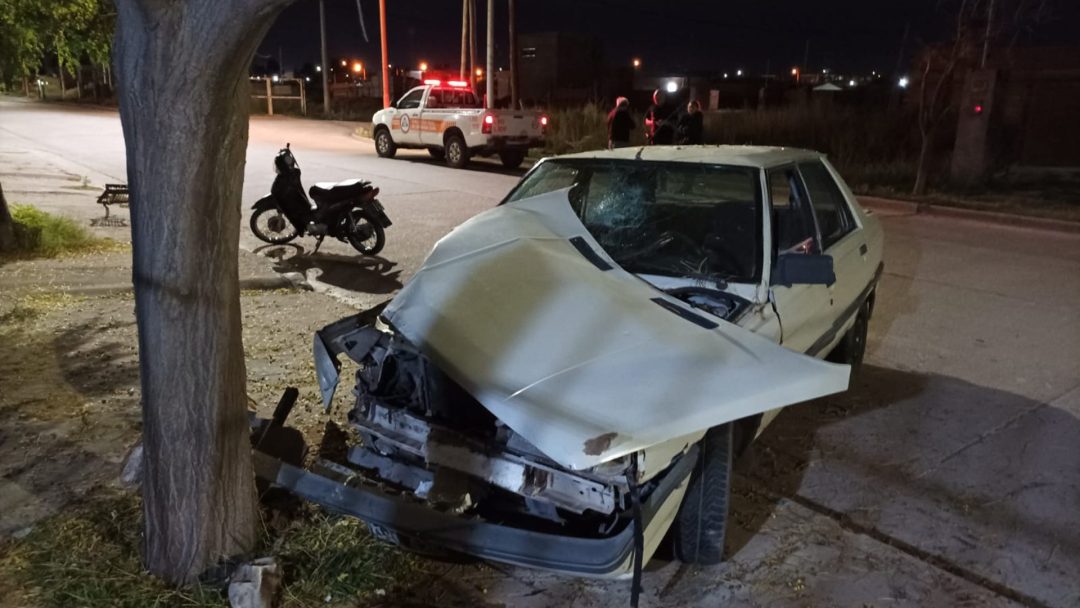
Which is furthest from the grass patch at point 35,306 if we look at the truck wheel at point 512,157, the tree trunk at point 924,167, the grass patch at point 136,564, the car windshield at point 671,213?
the tree trunk at point 924,167

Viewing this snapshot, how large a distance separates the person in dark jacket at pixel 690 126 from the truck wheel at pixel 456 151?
22.8 ft

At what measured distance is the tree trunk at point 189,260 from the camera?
2.55m

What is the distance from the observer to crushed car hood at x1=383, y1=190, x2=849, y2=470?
8.77 ft

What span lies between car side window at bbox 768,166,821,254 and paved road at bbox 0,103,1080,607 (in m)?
1.10

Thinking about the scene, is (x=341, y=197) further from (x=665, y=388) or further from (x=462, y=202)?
(x=665, y=388)

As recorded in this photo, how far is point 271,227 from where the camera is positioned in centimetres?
934

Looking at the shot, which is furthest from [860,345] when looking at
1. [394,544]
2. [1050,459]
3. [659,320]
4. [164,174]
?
[164,174]

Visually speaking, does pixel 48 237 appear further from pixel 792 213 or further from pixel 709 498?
pixel 709 498

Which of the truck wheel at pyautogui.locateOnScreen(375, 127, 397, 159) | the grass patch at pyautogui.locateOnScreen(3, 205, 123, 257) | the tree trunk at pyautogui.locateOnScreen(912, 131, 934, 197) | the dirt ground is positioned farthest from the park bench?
the tree trunk at pyautogui.locateOnScreen(912, 131, 934, 197)

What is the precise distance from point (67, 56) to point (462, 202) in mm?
6142

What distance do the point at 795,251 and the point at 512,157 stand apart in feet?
48.6

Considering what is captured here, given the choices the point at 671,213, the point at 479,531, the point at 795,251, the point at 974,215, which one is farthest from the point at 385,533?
the point at 974,215

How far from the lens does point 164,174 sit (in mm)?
2645

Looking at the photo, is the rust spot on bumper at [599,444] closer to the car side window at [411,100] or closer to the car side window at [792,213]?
the car side window at [792,213]
